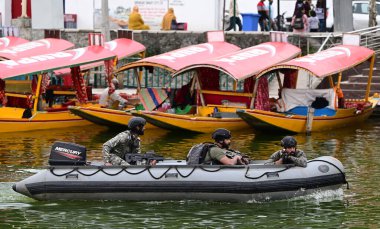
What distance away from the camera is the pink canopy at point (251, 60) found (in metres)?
30.1

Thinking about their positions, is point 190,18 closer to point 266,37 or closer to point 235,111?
point 266,37

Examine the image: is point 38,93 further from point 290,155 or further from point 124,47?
point 290,155

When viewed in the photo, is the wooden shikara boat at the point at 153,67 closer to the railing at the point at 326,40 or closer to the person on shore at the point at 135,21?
the railing at the point at 326,40

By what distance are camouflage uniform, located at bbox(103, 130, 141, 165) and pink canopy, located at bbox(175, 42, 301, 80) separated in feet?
31.0

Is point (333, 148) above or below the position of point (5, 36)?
below

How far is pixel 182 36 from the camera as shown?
41.6 m

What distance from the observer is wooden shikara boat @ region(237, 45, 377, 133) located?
29703 millimetres

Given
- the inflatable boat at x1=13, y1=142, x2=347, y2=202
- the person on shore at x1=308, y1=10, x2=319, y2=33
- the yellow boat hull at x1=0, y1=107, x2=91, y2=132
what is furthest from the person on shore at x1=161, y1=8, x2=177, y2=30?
the inflatable boat at x1=13, y1=142, x2=347, y2=202

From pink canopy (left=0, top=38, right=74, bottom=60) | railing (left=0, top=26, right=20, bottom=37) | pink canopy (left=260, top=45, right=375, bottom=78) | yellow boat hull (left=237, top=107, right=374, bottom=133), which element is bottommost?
A: yellow boat hull (left=237, top=107, right=374, bottom=133)

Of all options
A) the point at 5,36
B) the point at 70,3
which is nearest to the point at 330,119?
the point at 5,36

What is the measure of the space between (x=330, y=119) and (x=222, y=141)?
1139cm

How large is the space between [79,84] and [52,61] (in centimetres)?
136

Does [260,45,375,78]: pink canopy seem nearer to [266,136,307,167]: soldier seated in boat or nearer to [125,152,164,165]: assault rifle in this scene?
[266,136,307,167]: soldier seated in boat

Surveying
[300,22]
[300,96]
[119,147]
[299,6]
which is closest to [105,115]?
[300,96]
